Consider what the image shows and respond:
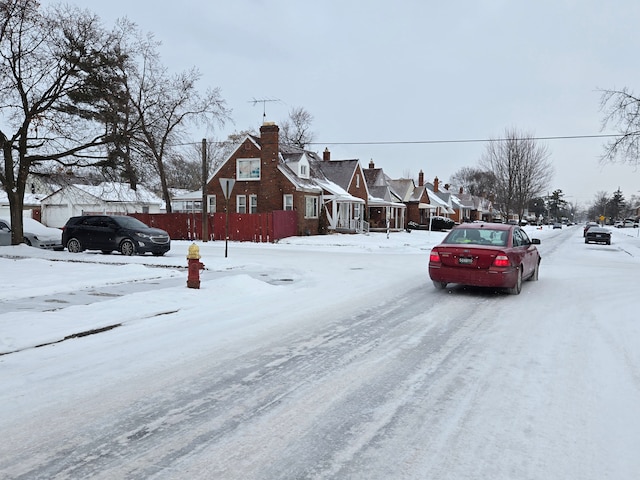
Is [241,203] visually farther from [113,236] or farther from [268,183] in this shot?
[113,236]

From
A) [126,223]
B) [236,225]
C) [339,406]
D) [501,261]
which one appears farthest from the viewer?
[236,225]

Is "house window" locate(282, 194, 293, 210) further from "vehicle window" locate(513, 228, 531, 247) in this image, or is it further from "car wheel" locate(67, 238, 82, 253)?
"vehicle window" locate(513, 228, 531, 247)

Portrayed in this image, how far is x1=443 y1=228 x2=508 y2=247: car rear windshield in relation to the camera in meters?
10.2

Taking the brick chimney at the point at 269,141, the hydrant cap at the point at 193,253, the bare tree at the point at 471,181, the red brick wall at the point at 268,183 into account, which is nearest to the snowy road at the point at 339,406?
the hydrant cap at the point at 193,253

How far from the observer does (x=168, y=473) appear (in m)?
3.07

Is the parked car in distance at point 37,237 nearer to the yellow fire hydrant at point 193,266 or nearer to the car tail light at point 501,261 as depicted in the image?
the yellow fire hydrant at point 193,266

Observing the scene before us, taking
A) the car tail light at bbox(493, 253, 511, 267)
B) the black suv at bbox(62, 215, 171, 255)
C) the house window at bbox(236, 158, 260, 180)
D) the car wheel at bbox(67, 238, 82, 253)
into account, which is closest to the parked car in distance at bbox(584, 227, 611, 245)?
the house window at bbox(236, 158, 260, 180)

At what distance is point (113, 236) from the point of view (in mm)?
18125

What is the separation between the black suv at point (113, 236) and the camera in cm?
1791

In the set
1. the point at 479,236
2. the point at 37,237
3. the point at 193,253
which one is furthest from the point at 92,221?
the point at 479,236

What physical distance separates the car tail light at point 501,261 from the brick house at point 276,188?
22.5 meters

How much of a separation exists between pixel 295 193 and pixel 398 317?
2457cm

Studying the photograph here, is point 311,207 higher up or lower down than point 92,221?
higher up

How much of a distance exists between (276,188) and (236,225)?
4450mm
